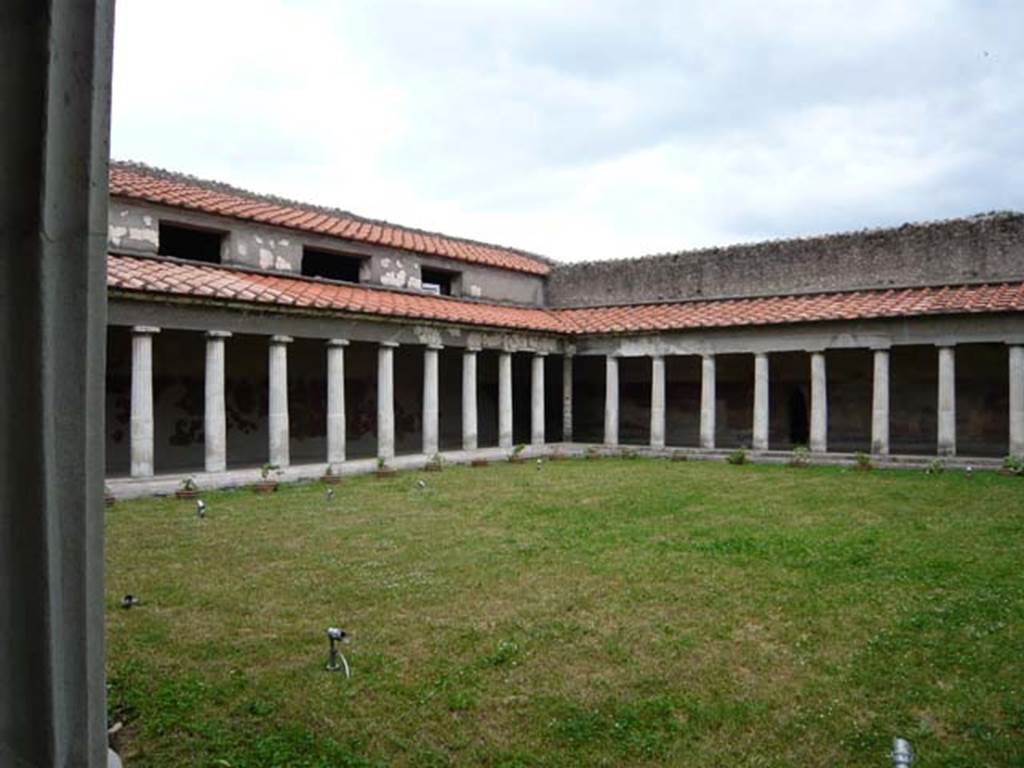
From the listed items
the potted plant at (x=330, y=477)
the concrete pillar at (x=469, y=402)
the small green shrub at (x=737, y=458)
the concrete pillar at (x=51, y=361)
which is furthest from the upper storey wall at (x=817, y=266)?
the concrete pillar at (x=51, y=361)

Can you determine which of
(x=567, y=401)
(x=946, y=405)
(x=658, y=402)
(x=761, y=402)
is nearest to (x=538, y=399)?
(x=567, y=401)

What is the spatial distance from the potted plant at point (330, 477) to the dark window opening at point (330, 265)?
242 inches

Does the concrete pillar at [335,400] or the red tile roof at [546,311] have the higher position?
the red tile roof at [546,311]

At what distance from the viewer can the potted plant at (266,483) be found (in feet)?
44.0

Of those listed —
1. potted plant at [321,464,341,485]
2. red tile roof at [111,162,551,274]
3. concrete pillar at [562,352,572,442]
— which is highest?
red tile roof at [111,162,551,274]

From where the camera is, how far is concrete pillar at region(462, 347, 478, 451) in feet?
63.1

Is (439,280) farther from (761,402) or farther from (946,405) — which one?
(946,405)

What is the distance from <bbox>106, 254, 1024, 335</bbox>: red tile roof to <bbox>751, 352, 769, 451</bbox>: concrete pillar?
1.06m

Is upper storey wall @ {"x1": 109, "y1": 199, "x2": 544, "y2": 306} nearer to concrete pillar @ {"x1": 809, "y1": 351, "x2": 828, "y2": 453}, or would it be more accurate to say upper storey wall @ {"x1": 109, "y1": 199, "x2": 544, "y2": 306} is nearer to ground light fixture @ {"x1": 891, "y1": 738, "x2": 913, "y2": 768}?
concrete pillar @ {"x1": 809, "y1": 351, "x2": 828, "y2": 453}

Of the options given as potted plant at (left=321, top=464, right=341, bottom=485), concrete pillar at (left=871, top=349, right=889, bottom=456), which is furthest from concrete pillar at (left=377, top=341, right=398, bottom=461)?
concrete pillar at (left=871, top=349, right=889, bottom=456)

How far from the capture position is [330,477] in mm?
14930

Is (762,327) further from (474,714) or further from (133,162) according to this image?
(474,714)

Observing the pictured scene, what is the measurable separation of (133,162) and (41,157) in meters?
17.5

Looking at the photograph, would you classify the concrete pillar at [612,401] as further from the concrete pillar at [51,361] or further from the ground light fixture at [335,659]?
the concrete pillar at [51,361]
